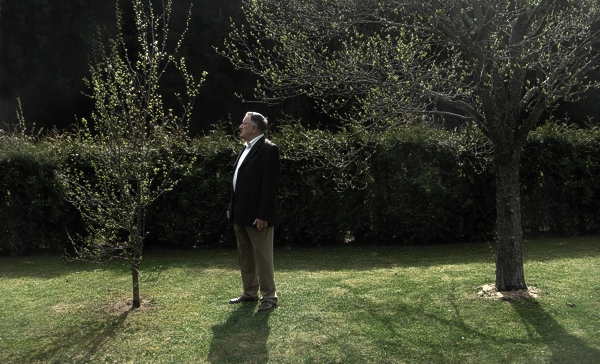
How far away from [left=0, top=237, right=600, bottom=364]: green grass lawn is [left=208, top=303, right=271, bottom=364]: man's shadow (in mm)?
11

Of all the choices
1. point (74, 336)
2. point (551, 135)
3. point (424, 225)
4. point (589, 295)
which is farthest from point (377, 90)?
point (551, 135)

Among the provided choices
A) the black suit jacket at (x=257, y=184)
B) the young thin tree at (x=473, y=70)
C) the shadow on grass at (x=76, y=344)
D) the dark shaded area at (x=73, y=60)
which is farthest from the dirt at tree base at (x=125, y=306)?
the dark shaded area at (x=73, y=60)

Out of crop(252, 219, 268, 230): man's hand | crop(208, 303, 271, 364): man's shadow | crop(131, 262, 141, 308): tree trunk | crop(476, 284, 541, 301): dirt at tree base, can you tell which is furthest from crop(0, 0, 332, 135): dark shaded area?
crop(208, 303, 271, 364): man's shadow

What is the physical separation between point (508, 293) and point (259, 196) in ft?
9.44

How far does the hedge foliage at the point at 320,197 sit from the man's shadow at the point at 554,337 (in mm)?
4018

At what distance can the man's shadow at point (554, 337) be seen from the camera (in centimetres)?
486

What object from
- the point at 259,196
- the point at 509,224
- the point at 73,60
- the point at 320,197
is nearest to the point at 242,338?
the point at 259,196

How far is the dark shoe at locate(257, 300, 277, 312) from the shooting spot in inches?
242

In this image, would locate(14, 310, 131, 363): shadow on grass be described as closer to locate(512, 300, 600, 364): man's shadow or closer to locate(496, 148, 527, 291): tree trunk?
locate(512, 300, 600, 364): man's shadow

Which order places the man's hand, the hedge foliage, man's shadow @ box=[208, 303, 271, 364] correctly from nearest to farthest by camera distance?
man's shadow @ box=[208, 303, 271, 364] → the man's hand → the hedge foliage

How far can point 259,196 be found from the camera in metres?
6.05

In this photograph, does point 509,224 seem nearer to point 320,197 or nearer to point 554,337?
point 554,337

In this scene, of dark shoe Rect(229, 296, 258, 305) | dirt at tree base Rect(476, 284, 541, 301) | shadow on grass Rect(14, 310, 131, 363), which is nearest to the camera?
shadow on grass Rect(14, 310, 131, 363)

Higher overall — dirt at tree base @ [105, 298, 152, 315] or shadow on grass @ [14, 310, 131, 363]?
dirt at tree base @ [105, 298, 152, 315]
